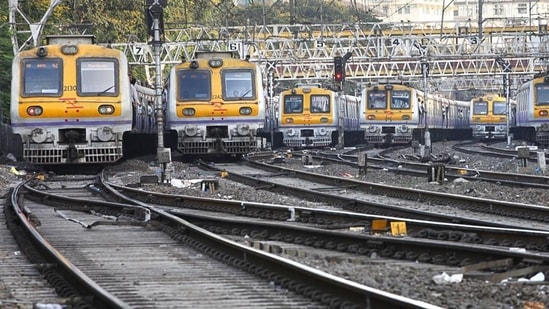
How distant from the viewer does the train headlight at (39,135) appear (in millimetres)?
22281

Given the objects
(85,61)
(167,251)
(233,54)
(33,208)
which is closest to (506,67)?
(233,54)

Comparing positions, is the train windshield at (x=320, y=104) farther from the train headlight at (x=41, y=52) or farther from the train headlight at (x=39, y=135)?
the train headlight at (x=39, y=135)

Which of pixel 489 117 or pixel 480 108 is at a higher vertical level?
pixel 480 108

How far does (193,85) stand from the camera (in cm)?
2727

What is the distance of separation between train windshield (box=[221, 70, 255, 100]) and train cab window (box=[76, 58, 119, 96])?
15.6ft

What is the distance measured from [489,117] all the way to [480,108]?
2.87ft

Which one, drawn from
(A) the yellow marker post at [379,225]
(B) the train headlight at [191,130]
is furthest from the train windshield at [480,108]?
(A) the yellow marker post at [379,225]

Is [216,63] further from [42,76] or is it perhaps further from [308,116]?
[308,116]

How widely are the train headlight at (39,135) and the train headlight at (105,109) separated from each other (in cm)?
120

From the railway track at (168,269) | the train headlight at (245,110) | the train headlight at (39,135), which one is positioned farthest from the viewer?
the train headlight at (245,110)

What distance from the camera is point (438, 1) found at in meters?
127

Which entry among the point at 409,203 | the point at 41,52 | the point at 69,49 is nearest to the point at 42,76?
the point at 41,52

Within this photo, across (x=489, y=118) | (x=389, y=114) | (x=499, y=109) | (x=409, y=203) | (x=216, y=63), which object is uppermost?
(x=216, y=63)

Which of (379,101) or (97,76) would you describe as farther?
(379,101)
